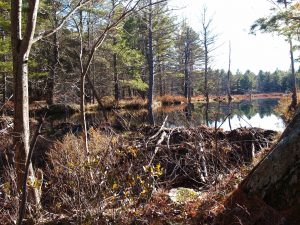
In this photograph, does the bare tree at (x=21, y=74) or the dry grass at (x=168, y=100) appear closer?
the bare tree at (x=21, y=74)

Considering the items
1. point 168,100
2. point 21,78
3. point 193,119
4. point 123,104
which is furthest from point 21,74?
point 168,100

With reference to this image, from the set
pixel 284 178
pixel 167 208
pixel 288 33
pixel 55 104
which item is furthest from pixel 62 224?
pixel 55 104

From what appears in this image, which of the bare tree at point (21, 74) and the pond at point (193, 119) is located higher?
the bare tree at point (21, 74)

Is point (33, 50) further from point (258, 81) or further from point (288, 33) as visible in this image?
point (258, 81)

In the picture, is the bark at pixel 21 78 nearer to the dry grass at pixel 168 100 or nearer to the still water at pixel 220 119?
the still water at pixel 220 119

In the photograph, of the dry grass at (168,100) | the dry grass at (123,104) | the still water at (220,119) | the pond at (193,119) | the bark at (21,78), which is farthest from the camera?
the dry grass at (168,100)

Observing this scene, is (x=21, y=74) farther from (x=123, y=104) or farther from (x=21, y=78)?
(x=123, y=104)

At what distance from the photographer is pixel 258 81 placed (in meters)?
99.7

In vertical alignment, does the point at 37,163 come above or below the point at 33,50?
below

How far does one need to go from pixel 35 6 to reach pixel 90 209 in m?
2.50

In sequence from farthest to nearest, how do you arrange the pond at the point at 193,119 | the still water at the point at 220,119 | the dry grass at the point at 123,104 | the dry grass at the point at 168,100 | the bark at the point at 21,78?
the dry grass at the point at 168,100 < the dry grass at the point at 123,104 < the pond at the point at 193,119 < the still water at the point at 220,119 < the bark at the point at 21,78

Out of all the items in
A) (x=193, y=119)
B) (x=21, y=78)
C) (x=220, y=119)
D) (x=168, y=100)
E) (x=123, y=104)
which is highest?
(x=21, y=78)

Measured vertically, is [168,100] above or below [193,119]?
below

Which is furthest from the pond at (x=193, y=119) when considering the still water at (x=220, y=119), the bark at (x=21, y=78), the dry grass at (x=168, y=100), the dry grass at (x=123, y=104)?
the dry grass at (x=168, y=100)
